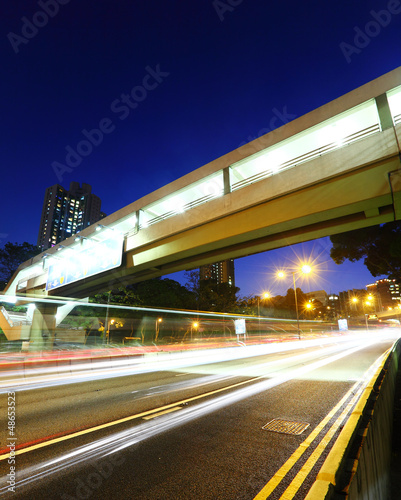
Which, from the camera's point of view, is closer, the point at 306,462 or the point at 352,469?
the point at 352,469

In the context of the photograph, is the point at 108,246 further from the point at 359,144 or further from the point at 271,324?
the point at 271,324

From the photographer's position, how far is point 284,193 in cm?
963

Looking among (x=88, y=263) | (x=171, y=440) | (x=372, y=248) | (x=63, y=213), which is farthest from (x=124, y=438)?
(x=63, y=213)

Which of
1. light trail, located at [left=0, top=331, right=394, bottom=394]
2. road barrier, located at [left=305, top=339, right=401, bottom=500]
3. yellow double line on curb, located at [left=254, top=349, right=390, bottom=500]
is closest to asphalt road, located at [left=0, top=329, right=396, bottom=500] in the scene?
yellow double line on curb, located at [left=254, top=349, right=390, bottom=500]

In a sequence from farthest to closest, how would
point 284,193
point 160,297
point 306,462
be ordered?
point 160,297 < point 284,193 < point 306,462

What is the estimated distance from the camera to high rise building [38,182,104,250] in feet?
438

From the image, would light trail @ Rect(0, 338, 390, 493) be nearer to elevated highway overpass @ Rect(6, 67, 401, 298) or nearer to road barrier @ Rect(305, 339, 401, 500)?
road barrier @ Rect(305, 339, 401, 500)

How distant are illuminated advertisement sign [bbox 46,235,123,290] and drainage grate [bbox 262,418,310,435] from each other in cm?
1149

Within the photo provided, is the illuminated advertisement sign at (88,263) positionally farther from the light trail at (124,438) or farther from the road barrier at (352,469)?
the road barrier at (352,469)

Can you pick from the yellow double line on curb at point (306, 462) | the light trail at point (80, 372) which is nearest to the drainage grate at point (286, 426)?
the yellow double line on curb at point (306, 462)

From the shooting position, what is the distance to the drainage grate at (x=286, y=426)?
17.1 feet

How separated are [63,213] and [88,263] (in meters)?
140

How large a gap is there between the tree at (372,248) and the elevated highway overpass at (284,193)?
Answer: 11.7 meters

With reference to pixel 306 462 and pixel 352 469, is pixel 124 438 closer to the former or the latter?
pixel 306 462
